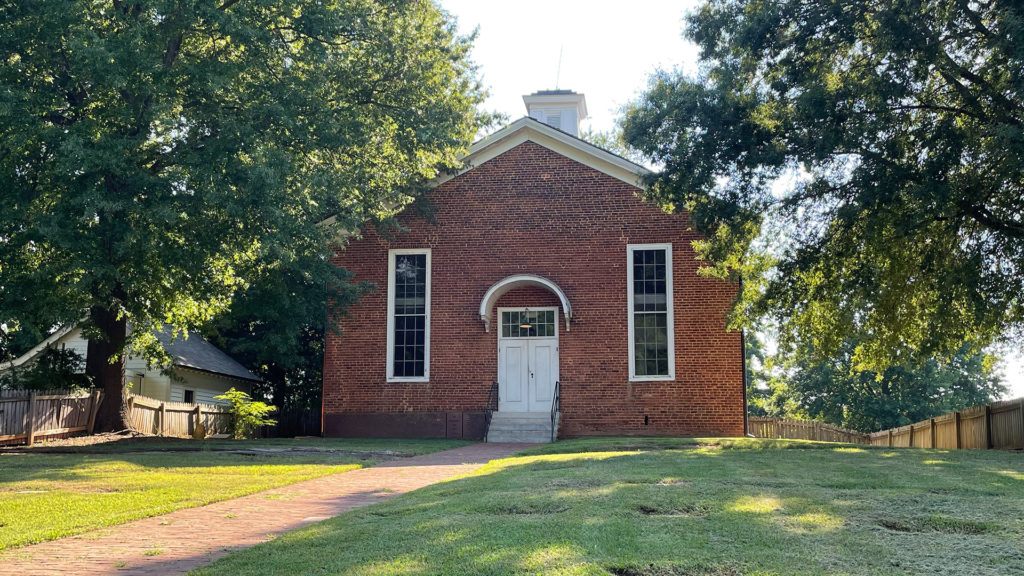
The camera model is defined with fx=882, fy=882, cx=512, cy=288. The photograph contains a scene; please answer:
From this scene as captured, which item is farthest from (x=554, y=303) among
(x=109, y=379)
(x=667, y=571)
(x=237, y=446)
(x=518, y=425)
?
(x=667, y=571)

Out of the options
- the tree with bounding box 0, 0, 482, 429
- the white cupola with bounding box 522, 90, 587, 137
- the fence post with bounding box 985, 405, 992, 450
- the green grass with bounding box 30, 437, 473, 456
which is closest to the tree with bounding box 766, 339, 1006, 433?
the white cupola with bounding box 522, 90, 587, 137

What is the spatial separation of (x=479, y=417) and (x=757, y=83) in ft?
34.2

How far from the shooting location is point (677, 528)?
564 cm

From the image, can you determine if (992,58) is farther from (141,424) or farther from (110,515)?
(141,424)

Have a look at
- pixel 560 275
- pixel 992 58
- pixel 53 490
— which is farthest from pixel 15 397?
pixel 992 58

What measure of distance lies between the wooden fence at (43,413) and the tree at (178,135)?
1.32 m

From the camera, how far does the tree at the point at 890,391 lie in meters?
42.3

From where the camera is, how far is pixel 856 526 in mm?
5723

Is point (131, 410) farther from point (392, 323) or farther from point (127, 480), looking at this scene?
point (127, 480)

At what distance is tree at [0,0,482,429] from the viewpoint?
15.0m

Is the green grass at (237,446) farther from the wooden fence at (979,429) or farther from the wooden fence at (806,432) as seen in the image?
the wooden fence at (806,432)

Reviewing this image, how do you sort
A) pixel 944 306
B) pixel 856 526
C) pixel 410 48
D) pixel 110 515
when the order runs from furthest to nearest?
1. pixel 410 48
2. pixel 944 306
3. pixel 110 515
4. pixel 856 526

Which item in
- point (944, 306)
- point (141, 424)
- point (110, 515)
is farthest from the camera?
point (141, 424)

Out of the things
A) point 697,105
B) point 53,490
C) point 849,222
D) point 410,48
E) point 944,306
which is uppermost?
point 410,48
